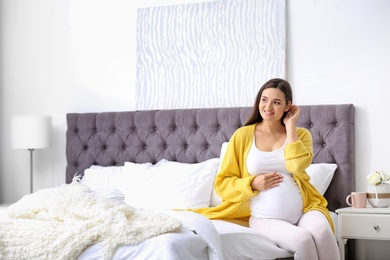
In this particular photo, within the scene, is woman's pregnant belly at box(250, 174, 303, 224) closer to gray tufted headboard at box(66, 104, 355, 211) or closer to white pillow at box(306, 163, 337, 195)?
white pillow at box(306, 163, 337, 195)

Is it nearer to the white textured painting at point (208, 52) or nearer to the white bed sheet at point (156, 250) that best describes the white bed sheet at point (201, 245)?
the white bed sheet at point (156, 250)

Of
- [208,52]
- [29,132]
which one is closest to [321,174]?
[208,52]

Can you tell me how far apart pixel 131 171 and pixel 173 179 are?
0.42 metres

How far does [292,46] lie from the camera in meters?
4.67

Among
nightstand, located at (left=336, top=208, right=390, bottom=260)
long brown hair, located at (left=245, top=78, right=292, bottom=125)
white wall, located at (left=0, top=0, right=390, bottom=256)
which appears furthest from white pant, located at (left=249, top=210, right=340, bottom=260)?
white wall, located at (left=0, top=0, right=390, bottom=256)

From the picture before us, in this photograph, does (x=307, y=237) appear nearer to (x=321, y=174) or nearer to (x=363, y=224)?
(x=363, y=224)

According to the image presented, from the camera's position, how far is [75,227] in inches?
113

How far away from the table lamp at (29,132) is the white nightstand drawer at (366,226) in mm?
2374

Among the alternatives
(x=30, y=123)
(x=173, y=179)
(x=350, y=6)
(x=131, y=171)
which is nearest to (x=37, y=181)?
(x=30, y=123)

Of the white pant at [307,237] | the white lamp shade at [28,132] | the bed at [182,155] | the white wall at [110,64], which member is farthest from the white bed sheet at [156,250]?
the white lamp shade at [28,132]

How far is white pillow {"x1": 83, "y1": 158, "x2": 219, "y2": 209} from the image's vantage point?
14.2 feet

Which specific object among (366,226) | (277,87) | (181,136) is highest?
(277,87)

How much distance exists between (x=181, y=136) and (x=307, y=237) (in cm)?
171

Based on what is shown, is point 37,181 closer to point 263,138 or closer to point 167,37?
point 167,37
